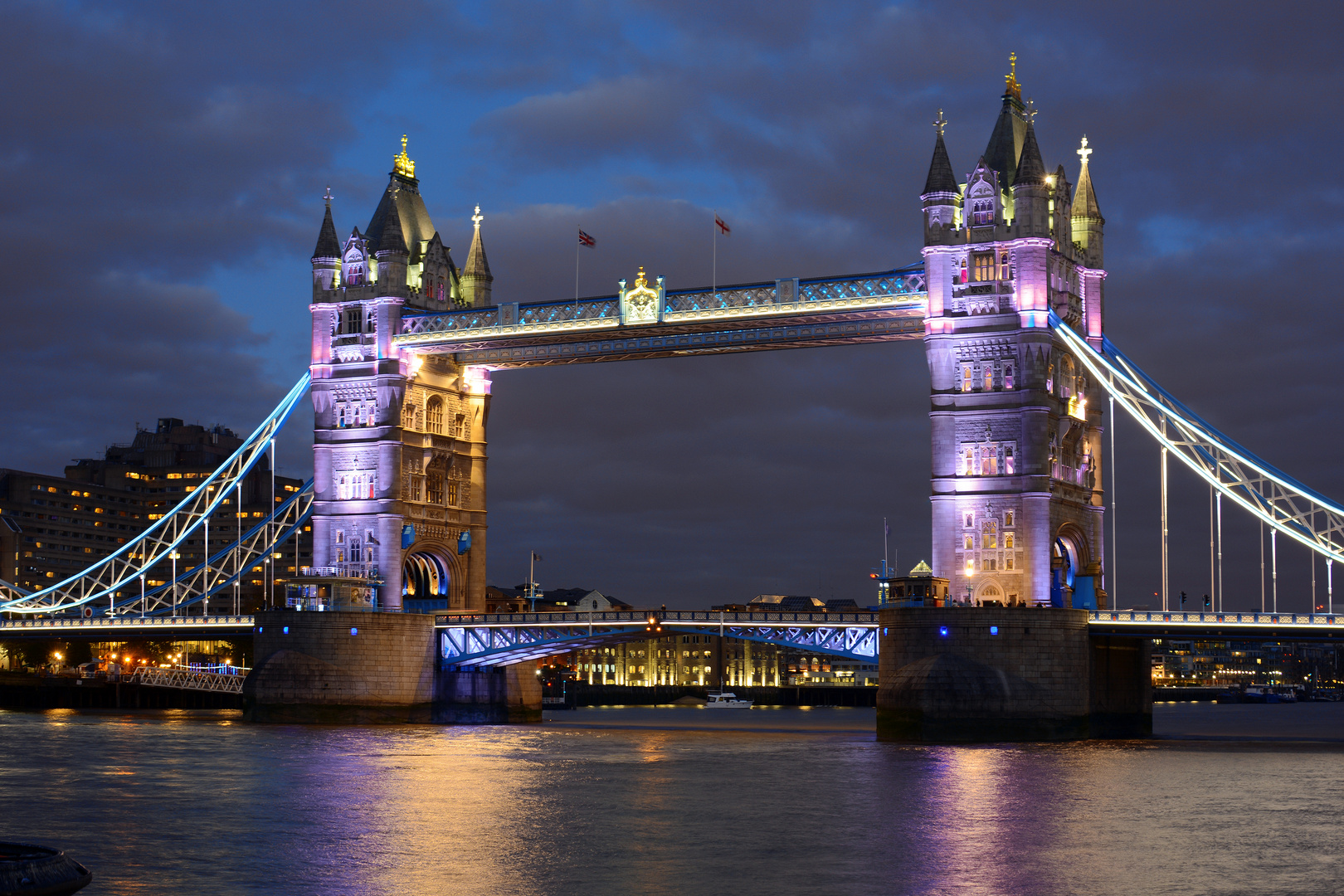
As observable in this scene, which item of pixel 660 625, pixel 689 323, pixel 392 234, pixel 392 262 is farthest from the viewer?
pixel 392 234

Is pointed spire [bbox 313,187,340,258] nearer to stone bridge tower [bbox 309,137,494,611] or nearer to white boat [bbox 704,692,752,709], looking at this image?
stone bridge tower [bbox 309,137,494,611]

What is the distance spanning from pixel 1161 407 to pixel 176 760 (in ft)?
120

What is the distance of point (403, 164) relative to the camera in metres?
85.0

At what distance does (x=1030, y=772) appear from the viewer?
4859 cm

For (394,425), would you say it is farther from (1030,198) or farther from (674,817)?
(674,817)

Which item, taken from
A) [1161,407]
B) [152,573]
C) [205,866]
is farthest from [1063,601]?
[152,573]

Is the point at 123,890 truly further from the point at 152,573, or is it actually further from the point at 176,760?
the point at 152,573

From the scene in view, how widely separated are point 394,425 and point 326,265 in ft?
31.1

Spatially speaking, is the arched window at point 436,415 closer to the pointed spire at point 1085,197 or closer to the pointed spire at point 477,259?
the pointed spire at point 477,259

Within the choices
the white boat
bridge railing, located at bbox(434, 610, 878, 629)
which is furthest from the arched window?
the white boat

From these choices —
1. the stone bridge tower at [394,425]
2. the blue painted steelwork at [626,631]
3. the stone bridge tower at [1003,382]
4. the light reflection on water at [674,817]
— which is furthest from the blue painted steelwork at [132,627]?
the stone bridge tower at [1003,382]

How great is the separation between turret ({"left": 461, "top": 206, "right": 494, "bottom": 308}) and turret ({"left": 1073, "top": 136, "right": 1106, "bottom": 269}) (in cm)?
3010

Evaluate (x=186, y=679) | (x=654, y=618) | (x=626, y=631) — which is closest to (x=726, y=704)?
(x=186, y=679)

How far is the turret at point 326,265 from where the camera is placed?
82.4 m
